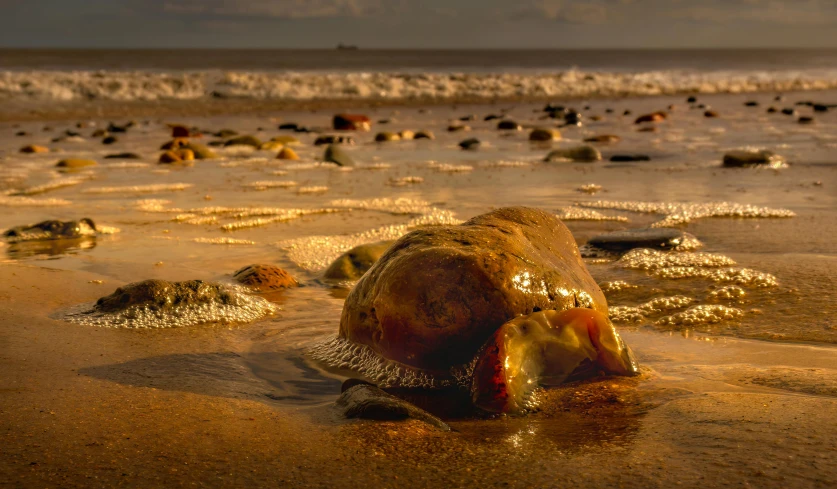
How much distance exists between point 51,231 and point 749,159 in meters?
7.31

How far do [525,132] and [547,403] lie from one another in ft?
42.3

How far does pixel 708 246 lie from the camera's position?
5527 mm

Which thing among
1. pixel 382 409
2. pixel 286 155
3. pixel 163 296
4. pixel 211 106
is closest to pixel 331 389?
pixel 382 409

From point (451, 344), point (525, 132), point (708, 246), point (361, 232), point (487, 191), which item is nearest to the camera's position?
point (451, 344)

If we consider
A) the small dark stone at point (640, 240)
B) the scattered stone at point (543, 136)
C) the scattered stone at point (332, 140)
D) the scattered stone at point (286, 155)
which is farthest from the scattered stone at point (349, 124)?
the small dark stone at point (640, 240)

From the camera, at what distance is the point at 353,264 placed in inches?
195

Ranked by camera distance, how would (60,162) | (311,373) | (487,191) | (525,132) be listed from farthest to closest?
(525,132) → (60,162) → (487,191) → (311,373)

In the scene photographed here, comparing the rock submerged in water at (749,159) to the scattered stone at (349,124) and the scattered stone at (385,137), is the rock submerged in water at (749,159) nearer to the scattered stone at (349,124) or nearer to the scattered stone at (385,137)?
the scattered stone at (385,137)

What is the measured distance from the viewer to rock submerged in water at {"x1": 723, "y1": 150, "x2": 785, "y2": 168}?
9.61 meters

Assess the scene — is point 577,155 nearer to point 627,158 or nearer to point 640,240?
point 627,158

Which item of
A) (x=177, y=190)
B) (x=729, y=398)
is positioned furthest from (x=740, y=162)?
(x=729, y=398)

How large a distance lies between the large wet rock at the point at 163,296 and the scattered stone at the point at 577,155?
6884 mm

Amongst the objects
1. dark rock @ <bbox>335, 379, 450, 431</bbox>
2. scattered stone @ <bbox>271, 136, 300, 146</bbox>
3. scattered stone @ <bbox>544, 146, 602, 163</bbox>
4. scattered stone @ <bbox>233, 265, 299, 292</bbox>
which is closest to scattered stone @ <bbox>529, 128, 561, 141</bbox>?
scattered stone @ <bbox>544, 146, 602, 163</bbox>

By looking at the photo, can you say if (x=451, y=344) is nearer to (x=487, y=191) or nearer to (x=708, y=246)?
(x=708, y=246)
